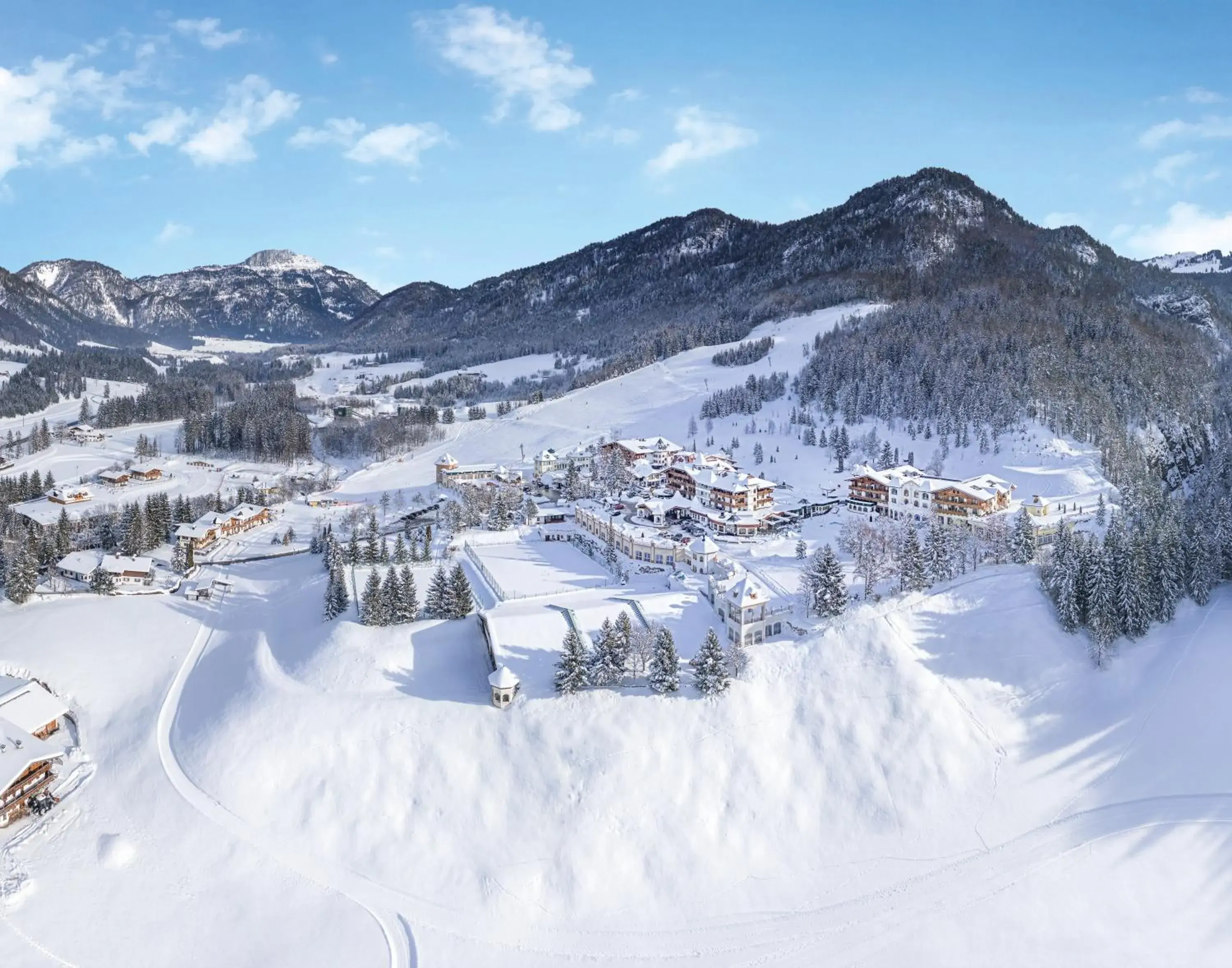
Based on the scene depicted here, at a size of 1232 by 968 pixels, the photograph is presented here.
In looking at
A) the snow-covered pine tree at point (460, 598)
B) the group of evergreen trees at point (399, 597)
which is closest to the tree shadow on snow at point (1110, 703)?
the snow-covered pine tree at point (460, 598)

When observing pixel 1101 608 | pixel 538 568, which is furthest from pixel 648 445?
pixel 1101 608

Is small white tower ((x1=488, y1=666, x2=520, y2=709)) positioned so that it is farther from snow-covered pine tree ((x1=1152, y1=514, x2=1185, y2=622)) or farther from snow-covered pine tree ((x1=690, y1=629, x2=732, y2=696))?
snow-covered pine tree ((x1=1152, y1=514, x2=1185, y2=622))

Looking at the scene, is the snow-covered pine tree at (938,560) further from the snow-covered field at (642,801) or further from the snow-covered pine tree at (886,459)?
the snow-covered pine tree at (886,459)

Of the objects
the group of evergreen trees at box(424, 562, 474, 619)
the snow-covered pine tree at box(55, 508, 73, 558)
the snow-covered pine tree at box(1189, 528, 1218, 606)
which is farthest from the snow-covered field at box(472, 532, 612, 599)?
the snow-covered pine tree at box(1189, 528, 1218, 606)

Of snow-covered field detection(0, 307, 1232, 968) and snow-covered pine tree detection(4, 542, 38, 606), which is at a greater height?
snow-covered pine tree detection(4, 542, 38, 606)

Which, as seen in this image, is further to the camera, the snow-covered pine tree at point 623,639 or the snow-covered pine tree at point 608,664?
the snow-covered pine tree at point 623,639

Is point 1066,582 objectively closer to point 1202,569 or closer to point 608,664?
point 1202,569

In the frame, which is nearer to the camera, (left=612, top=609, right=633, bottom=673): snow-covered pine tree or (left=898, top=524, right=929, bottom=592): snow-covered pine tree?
(left=612, top=609, right=633, bottom=673): snow-covered pine tree
